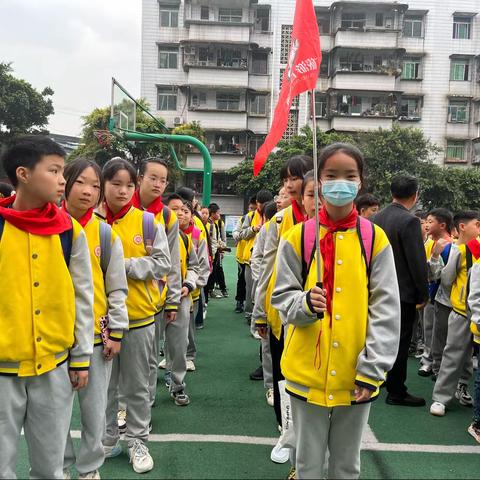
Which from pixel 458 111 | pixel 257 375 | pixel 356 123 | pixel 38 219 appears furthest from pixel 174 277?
pixel 458 111

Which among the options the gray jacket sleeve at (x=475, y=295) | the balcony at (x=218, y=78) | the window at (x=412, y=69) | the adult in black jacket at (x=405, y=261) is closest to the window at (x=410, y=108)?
the window at (x=412, y=69)

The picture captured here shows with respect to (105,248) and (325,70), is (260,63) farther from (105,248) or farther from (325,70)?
(105,248)

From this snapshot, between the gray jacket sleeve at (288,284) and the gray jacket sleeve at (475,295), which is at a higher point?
the gray jacket sleeve at (288,284)

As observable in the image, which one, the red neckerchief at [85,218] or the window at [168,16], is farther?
the window at [168,16]

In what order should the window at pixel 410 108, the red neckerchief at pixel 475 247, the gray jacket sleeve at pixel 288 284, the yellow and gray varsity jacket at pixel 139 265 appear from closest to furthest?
the gray jacket sleeve at pixel 288 284 → the yellow and gray varsity jacket at pixel 139 265 → the red neckerchief at pixel 475 247 → the window at pixel 410 108

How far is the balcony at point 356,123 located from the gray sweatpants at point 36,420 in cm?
2829

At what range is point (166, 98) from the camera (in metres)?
29.5

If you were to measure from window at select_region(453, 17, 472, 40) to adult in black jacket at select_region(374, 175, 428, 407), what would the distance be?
1220 inches

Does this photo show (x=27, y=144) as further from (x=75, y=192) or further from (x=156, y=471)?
(x=156, y=471)

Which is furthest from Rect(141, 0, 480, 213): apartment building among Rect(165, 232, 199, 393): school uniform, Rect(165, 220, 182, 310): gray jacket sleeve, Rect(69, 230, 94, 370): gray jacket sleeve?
Rect(69, 230, 94, 370): gray jacket sleeve

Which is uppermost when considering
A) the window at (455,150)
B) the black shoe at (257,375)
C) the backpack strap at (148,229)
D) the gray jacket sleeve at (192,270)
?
the window at (455,150)

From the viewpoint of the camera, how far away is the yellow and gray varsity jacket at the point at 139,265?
302 centimetres

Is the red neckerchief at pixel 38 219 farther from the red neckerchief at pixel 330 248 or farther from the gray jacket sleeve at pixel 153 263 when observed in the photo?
the red neckerchief at pixel 330 248

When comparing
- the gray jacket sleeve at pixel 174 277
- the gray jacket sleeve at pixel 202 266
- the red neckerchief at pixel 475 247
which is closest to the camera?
the gray jacket sleeve at pixel 174 277
